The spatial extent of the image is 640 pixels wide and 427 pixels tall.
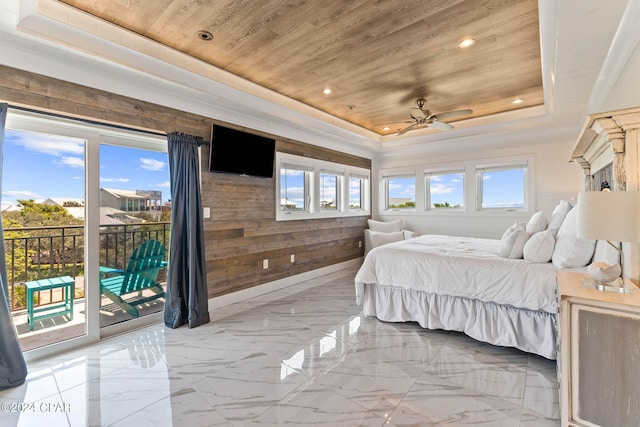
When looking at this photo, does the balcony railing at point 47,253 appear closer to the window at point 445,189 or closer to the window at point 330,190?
the window at point 330,190

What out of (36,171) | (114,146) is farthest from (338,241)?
(36,171)

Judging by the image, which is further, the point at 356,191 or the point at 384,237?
the point at 356,191

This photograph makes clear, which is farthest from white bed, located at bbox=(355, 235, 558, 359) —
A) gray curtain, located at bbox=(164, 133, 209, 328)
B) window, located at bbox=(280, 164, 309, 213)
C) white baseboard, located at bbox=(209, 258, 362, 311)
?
window, located at bbox=(280, 164, 309, 213)

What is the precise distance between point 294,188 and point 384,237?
6.93 feet

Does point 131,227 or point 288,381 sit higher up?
point 131,227

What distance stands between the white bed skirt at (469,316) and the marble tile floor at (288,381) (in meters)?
0.10

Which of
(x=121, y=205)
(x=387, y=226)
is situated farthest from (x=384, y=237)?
(x=121, y=205)

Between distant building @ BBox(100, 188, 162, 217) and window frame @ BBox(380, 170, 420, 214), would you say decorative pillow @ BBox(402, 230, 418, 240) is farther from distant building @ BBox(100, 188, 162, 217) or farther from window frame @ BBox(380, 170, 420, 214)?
distant building @ BBox(100, 188, 162, 217)

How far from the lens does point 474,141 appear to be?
17.2 ft

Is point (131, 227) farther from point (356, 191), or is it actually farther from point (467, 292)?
point (356, 191)

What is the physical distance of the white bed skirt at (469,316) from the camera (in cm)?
247

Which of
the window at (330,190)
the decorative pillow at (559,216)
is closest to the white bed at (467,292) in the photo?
the decorative pillow at (559,216)

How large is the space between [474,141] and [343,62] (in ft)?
10.7

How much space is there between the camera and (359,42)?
2742mm
